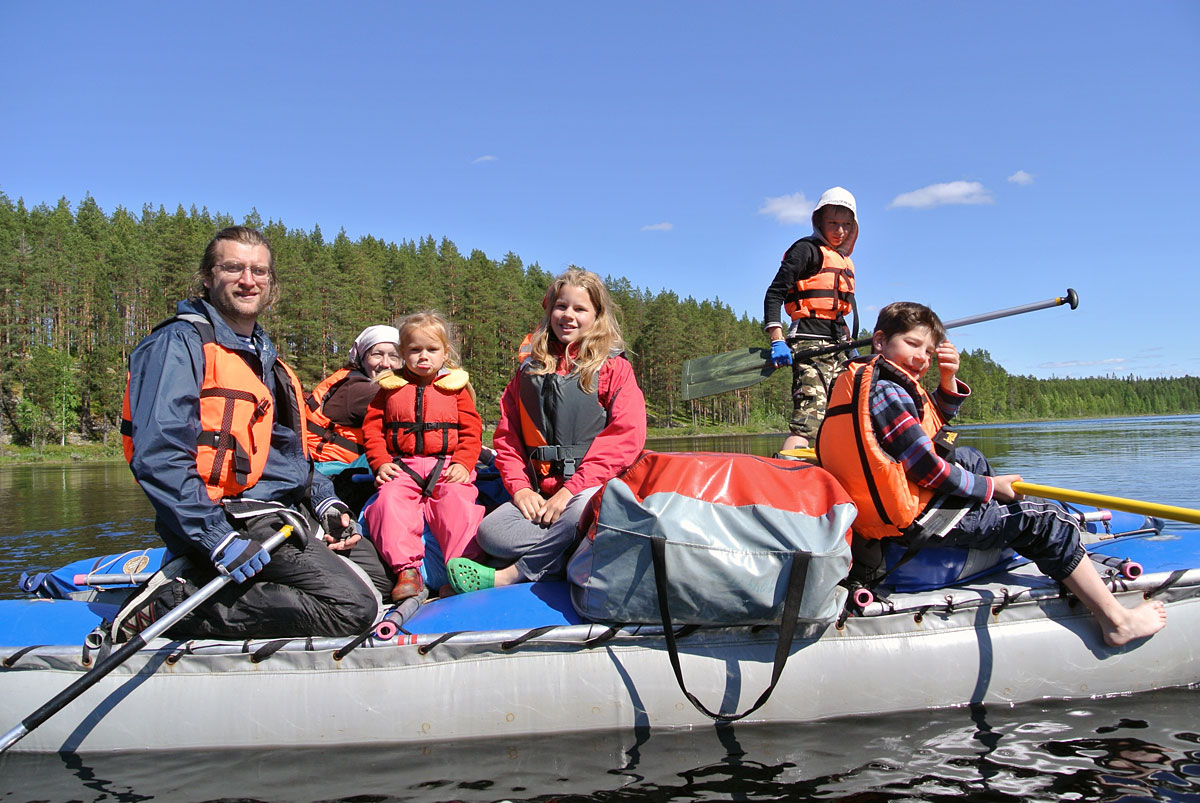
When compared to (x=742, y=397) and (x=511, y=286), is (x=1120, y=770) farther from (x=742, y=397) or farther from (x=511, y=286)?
(x=742, y=397)

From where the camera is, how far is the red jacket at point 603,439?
405cm

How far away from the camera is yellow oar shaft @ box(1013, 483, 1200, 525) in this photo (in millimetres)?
3156

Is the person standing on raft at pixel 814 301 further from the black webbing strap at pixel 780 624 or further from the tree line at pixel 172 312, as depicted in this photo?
the tree line at pixel 172 312

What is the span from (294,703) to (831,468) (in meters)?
2.68

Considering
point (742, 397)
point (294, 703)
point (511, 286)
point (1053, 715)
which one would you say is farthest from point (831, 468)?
point (742, 397)

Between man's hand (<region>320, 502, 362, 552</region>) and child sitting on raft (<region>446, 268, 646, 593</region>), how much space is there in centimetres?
58

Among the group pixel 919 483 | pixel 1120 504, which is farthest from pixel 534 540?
pixel 1120 504

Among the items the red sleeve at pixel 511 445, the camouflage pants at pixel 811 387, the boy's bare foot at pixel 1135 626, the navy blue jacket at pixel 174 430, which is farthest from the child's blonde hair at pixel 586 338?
the boy's bare foot at pixel 1135 626

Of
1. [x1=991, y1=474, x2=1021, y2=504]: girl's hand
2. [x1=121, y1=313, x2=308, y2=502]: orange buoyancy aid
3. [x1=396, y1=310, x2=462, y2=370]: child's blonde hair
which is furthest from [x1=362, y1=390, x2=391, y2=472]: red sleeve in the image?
[x1=991, y1=474, x2=1021, y2=504]: girl's hand

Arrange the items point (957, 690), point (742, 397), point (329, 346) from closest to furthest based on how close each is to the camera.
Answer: point (957, 690) → point (329, 346) → point (742, 397)

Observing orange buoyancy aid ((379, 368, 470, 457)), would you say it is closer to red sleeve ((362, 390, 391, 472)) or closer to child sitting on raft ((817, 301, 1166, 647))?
red sleeve ((362, 390, 391, 472))

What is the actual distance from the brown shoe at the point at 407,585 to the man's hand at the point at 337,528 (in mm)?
326

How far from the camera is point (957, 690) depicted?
3562 millimetres

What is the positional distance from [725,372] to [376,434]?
3201 mm
